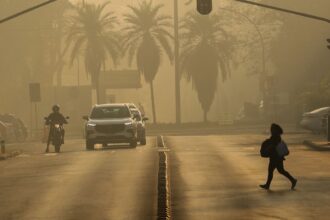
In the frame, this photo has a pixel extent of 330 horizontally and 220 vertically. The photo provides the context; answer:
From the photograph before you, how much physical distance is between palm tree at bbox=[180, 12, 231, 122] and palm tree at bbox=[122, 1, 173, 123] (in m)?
1.84

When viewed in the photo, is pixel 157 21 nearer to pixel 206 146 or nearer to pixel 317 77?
pixel 317 77

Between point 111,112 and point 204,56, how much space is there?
60.1 m

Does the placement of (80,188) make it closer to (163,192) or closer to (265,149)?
(163,192)

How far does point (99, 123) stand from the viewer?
4834cm

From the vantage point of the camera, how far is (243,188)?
2388 cm

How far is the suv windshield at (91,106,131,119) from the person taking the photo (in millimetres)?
49438

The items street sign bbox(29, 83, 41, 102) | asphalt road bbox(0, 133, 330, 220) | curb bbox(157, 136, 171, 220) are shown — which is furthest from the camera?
street sign bbox(29, 83, 41, 102)

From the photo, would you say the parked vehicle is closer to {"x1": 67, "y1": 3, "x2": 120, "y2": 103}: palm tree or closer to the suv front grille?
the suv front grille

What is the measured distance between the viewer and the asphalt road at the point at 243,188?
18594 millimetres

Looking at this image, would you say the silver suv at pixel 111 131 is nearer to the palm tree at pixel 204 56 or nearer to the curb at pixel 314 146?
the curb at pixel 314 146

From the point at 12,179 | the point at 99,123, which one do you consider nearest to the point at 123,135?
the point at 99,123

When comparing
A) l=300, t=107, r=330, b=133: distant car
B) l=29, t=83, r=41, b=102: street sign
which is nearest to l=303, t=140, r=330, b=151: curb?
l=300, t=107, r=330, b=133: distant car

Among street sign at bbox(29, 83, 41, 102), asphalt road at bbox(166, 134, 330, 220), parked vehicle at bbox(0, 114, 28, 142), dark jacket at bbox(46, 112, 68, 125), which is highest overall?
street sign at bbox(29, 83, 41, 102)

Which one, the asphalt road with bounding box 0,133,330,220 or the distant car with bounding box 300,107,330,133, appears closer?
the asphalt road with bounding box 0,133,330,220
